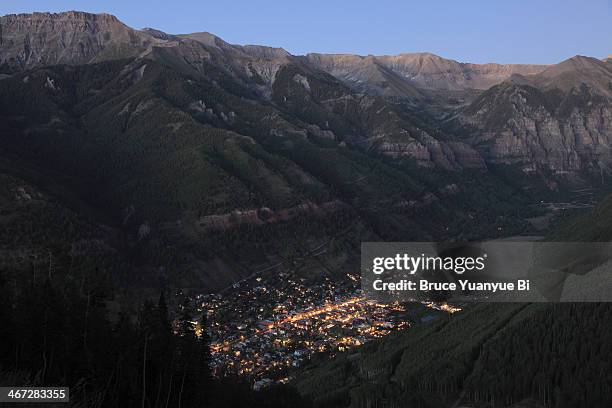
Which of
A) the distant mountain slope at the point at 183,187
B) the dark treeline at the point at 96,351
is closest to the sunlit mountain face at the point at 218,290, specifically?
the dark treeline at the point at 96,351

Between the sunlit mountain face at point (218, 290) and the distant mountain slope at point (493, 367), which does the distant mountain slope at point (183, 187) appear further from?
the distant mountain slope at point (493, 367)

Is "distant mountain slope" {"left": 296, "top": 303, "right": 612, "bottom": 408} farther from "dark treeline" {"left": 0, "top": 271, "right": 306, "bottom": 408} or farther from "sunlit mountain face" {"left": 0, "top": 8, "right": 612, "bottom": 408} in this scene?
"dark treeline" {"left": 0, "top": 271, "right": 306, "bottom": 408}

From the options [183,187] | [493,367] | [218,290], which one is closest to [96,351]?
[493,367]

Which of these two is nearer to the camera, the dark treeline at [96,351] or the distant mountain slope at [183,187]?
the dark treeline at [96,351]

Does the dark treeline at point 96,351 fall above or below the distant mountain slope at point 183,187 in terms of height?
below

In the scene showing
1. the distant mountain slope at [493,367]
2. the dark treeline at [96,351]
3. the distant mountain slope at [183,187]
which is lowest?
the distant mountain slope at [493,367]

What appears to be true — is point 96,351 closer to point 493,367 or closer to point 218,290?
point 493,367

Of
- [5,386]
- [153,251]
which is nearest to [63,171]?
[153,251]

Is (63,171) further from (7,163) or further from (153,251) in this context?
(153,251)
